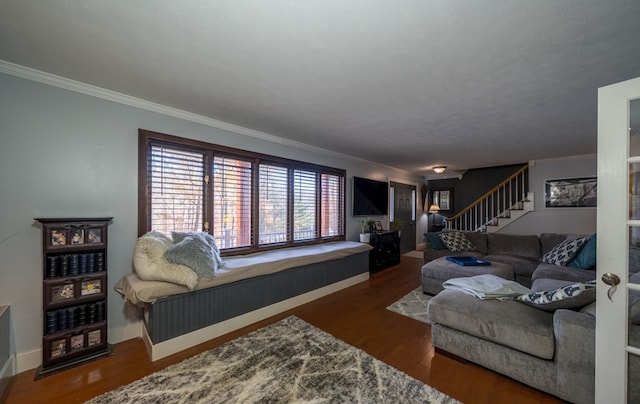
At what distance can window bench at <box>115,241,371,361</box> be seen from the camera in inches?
84.7

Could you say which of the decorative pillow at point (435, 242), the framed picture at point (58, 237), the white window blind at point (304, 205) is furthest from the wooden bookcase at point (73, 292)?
the decorative pillow at point (435, 242)

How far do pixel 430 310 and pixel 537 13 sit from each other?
2221 mm

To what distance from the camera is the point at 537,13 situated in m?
1.32

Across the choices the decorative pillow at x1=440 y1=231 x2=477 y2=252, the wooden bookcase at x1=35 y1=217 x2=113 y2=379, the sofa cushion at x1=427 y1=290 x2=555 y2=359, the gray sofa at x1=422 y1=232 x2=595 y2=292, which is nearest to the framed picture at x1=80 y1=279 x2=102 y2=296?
the wooden bookcase at x1=35 y1=217 x2=113 y2=379

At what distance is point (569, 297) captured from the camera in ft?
5.50

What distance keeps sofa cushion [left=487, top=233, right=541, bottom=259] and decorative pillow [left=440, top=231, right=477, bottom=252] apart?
0.35 metres

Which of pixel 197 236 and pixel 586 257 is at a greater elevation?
pixel 197 236

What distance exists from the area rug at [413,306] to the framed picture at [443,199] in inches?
188

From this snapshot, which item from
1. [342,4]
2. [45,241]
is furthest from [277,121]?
[45,241]

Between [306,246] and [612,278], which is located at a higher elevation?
[612,278]

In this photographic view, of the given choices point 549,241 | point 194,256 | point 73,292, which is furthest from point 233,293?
point 549,241

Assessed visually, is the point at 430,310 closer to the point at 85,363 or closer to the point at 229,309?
the point at 229,309

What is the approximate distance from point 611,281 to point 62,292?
12.3 feet

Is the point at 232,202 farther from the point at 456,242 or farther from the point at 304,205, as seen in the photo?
the point at 456,242
